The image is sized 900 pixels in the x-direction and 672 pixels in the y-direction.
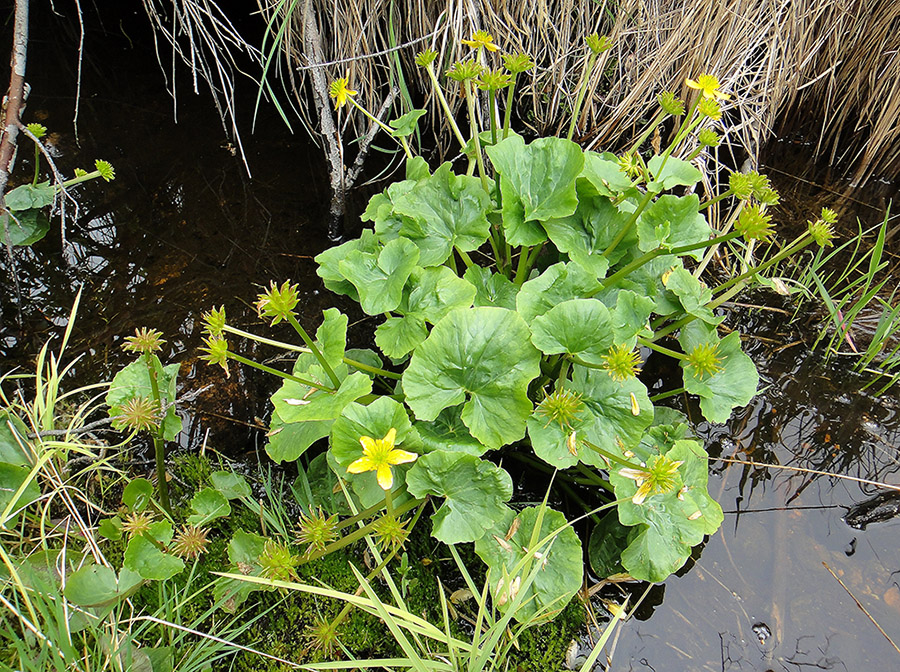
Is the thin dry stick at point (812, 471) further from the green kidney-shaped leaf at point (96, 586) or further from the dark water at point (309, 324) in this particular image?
the green kidney-shaped leaf at point (96, 586)

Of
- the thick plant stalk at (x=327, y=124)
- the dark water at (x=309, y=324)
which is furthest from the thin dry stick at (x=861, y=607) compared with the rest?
the thick plant stalk at (x=327, y=124)

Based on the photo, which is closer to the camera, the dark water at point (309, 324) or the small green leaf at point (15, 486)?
the small green leaf at point (15, 486)

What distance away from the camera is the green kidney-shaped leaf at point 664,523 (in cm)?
147

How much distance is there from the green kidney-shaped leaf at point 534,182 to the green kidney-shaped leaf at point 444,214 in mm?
90

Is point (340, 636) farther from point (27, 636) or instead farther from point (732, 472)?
point (732, 472)

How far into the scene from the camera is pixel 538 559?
1440 mm

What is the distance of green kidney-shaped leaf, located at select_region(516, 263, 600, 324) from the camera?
1.55 meters

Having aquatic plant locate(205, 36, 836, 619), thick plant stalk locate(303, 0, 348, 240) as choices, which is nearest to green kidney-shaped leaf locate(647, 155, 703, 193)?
aquatic plant locate(205, 36, 836, 619)

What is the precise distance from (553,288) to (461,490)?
1.88ft

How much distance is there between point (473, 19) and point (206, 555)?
6.65 feet

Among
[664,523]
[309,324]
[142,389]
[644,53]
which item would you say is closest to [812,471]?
[664,523]

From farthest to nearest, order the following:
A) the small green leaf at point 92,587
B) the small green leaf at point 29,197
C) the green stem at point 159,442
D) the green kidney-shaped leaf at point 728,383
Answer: the small green leaf at point 29,197 → the green kidney-shaped leaf at point 728,383 → the green stem at point 159,442 → the small green leaf at point 92,587

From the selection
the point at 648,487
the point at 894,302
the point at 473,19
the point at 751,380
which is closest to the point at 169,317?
the point at 473,19

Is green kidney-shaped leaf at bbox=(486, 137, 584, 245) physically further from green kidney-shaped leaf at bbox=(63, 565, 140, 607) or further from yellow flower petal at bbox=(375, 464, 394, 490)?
green kidney-shaped leaf at bbox=(63, 565, 140, 607)
